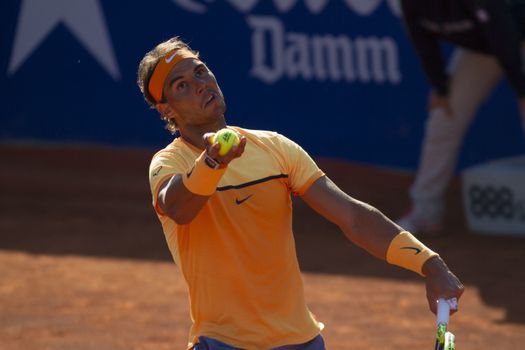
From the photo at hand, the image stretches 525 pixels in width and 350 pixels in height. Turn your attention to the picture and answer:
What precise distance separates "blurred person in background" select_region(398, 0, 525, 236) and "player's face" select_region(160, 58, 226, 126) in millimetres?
4114

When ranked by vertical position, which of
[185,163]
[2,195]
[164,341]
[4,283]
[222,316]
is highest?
[185,163]

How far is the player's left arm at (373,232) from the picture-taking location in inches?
137

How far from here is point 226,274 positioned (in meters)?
3.55

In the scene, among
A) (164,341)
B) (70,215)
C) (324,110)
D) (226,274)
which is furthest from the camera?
(324,110)

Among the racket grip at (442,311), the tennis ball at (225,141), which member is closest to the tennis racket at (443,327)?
Result: the racket grip at (442,311)

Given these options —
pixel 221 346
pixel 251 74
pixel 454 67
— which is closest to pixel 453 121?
pixel 454 67

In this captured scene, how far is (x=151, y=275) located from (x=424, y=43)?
2393 millimetres

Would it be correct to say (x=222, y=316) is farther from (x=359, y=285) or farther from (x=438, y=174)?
(x=438, y=174)

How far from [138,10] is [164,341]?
4.70 meters

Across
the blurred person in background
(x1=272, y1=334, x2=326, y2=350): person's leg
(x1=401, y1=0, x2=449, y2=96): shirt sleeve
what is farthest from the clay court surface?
(x1=272, y1=334, x2=326, y2=350): person's leg

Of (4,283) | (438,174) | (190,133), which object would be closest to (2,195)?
(4,283)

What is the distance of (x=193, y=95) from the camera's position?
141 inches

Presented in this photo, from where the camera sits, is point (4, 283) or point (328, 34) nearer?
point (4, 283)

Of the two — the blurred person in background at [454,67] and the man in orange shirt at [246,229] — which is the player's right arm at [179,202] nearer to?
the man in orange shirt at [246,229]
